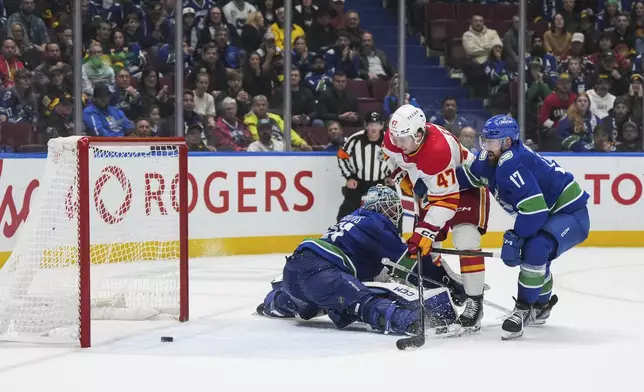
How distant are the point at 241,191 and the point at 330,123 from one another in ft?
3.56

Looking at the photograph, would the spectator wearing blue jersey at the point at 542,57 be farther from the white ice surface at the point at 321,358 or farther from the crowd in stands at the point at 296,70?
the white ice surface at the point at 321,358

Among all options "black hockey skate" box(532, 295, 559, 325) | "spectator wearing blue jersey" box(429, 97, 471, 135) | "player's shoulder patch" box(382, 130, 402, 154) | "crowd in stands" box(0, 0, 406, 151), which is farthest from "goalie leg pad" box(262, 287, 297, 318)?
"spectator wearing blue jersey" box(429, 97, 471, 135)

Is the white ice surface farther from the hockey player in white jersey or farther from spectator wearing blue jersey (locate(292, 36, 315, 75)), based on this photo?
spectator wearing blue jersey (locate(292, 36, 315, 75))

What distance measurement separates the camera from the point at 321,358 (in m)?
4.85

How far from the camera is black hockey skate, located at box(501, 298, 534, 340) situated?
17.5 feet

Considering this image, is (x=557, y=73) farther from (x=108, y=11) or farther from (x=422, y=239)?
(x=422, y=239)

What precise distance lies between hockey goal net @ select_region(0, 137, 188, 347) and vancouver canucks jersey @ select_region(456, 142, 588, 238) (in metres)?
1.53

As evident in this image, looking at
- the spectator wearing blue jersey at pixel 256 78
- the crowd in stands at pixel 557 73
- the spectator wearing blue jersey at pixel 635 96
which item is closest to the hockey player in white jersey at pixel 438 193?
the spectator wearing blue jersey at pixel 256 78

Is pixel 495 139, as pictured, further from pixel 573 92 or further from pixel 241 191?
pixel 573 92

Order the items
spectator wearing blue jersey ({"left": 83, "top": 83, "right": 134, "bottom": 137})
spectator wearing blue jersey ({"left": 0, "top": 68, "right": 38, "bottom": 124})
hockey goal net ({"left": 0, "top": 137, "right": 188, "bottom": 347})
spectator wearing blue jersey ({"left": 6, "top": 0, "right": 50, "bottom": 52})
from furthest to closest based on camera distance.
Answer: spectator wearing blue jersey ({"left": 83, "top": 83, "right": 134, "bottom": 137}), spectator wearing blue jersey ({"left": 6, "top": 0, "right": 50, "bottom": 52}), spectator wearing blue jersey ({"left": 0, "top": 68, "right": 38, "bottom": 124}), hockey goal net ({"left": 0, "top": 137, "right": 188, "bottom": 347})

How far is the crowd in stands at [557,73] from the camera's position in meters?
10.0

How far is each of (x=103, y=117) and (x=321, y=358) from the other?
13.7 ft

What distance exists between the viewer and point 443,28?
33.5 feet

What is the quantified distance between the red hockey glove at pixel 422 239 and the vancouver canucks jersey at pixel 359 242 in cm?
17
